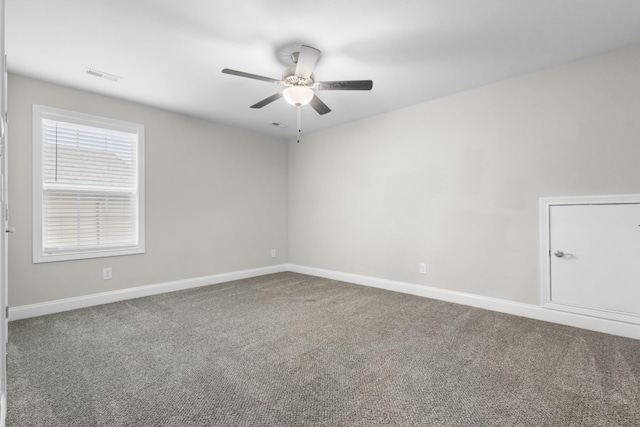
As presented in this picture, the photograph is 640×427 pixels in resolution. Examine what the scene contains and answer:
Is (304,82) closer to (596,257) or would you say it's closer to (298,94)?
(298,94)

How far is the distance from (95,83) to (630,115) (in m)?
5.02

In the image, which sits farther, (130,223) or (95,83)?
(130,223)

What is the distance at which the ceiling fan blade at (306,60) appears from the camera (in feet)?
7.75

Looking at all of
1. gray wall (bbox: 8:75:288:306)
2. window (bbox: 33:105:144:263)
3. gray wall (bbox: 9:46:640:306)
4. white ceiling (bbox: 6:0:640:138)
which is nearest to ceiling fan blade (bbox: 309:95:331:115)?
white ceiling (bbox: 6:0:640:138)

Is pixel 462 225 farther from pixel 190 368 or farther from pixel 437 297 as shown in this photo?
A: pixel 190 368

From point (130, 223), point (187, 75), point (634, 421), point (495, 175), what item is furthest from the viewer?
point (130, 223)

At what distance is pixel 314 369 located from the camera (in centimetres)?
209

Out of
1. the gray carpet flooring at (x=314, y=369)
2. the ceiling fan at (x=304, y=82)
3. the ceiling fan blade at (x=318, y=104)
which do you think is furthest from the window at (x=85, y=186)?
the ceiling fan blade at (x=318, y=104)

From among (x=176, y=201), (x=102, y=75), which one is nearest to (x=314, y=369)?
(x=176, y=201)

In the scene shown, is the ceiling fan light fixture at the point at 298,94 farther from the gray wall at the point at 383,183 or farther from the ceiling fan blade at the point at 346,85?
the gray wall at the point at 383,183

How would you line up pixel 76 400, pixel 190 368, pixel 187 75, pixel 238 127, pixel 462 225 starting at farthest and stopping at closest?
1. pixel 238 127
2. pixel 462 225
3. pixel 187 75
4. pixel 190 368
5. pixel 76 400

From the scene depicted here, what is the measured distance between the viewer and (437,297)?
3773mm

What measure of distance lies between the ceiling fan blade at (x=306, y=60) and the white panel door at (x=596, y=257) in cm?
259

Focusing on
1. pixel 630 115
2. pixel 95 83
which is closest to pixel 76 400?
pixel 95 83
